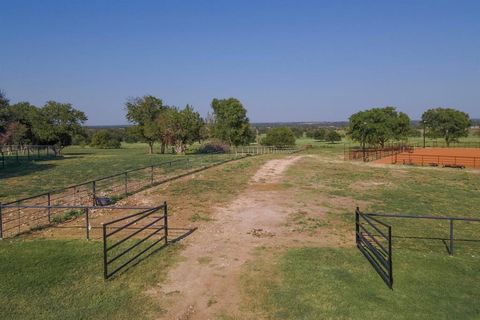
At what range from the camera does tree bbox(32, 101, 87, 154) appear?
57.9m

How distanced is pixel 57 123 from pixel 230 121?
28.7 metres

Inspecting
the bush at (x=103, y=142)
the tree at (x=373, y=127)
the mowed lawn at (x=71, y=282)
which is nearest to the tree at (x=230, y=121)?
the tree at (x=373, y=127)

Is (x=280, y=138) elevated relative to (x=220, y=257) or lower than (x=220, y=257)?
elevated

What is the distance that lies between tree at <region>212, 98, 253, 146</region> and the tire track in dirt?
47.3 meters

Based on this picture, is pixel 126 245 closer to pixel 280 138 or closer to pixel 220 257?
pixel 220 257

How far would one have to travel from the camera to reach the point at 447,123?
71.1 metres

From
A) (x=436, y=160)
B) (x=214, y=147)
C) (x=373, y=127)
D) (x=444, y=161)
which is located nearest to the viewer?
(x=444, y=161)

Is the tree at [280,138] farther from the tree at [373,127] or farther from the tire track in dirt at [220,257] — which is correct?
the tire track in dirt at [220,257]

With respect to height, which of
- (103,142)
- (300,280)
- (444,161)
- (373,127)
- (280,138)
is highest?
(373,127)

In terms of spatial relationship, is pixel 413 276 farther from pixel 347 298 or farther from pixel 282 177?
pixel 282 177

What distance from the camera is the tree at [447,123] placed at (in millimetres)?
Answer: 70625

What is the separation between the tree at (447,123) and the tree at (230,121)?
116 feet

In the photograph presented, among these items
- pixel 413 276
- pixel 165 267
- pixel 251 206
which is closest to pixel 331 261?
pixel 413 276

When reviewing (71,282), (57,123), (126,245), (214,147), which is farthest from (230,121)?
(71,282)
